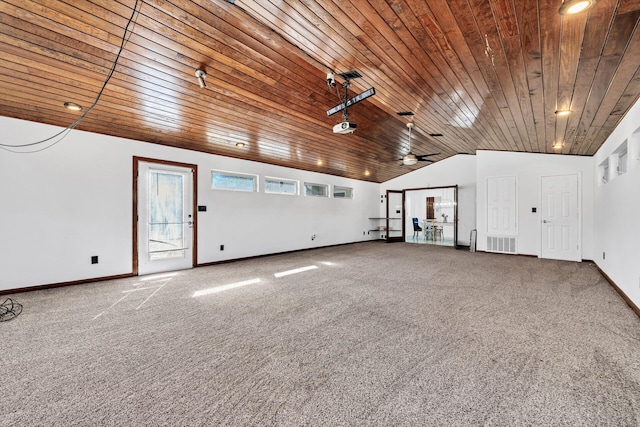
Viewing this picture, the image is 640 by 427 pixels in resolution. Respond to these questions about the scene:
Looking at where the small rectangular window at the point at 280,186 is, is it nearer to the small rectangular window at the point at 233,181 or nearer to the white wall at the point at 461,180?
the small rectangular window at the point at 233,181

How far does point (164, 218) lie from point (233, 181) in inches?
68.9

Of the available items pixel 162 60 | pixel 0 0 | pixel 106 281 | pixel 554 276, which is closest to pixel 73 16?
pixel 0 0

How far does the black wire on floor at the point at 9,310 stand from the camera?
9.65 feet

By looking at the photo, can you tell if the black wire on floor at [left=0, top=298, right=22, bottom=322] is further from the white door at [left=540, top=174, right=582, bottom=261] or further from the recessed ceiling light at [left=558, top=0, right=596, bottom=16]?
the white door at [left=540, top=174, right=582, bottom=261]

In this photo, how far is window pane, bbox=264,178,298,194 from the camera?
23.4 feet

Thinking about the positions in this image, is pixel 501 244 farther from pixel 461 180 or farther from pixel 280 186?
pixel 280 186

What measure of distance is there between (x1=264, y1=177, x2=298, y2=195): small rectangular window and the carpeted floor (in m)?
3.55

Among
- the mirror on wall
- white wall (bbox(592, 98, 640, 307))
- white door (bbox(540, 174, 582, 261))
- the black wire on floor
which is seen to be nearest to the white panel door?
white door (bbox(540, 174, 582, 261))

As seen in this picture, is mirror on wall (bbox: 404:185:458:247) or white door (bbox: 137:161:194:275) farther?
mirror on wall (bbox: 404:185:458:247)

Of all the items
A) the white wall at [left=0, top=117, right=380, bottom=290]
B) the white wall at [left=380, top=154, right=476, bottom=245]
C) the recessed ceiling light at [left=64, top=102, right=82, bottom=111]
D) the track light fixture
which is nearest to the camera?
the track light fixture

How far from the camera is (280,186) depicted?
7.43m

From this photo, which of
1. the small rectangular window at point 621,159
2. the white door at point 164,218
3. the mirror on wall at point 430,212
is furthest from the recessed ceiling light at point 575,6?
the mirror on wall at point 430,212

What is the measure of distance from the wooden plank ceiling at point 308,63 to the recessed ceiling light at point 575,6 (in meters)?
0.17

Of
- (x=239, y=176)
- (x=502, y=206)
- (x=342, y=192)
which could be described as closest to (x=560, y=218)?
(x=502, y=206)
